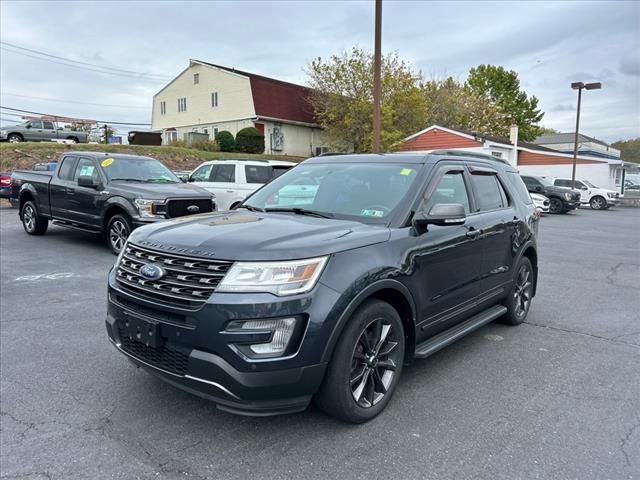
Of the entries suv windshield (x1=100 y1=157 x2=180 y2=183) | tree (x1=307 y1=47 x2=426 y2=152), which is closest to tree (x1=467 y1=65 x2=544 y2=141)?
tree (x1=307 y1=47 x2=426 y2=152)

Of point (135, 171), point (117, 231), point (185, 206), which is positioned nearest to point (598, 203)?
point (185, 206)

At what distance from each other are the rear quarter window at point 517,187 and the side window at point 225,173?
7.92m

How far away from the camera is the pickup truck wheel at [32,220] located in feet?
34.6

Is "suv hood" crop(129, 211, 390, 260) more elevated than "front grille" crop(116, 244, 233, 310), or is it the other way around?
"suv hood" crop(129, 211, 390, 260)

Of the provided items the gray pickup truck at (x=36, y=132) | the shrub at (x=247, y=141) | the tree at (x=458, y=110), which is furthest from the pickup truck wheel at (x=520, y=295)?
the tree at (x=458, y=110)

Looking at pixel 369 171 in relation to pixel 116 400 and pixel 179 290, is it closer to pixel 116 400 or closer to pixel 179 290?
pixel 179 290

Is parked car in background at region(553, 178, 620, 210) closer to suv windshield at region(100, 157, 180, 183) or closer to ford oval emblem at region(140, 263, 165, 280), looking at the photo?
suv windshield at region(100, 157, 180, 183)

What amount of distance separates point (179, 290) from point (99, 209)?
6.82m

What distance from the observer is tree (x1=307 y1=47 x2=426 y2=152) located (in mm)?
29797

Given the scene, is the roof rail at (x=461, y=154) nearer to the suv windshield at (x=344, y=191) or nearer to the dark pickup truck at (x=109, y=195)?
the suv windshield at (x=344, y=191)

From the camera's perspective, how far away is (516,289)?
205 inches

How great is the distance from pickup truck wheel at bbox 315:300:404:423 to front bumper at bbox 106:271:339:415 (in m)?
0.16

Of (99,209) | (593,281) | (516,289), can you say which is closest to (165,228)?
(516,289)

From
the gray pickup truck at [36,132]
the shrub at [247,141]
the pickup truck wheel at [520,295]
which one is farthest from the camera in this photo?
the shrub at [247,141]
